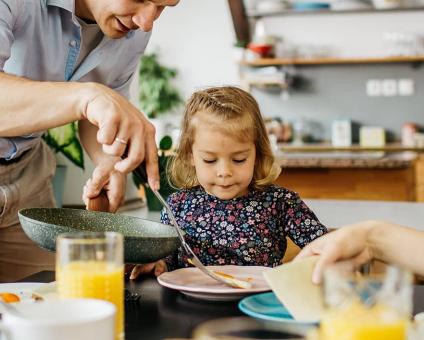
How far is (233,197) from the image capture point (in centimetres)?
197

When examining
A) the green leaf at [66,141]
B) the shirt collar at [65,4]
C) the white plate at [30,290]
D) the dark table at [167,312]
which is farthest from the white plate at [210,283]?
the green leaf at [66,141]

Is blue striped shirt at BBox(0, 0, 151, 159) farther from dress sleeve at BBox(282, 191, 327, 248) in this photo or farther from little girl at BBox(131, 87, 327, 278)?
dress sleeve at BBox(282, 191, 327, 248)

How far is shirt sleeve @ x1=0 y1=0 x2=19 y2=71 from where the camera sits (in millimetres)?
1717

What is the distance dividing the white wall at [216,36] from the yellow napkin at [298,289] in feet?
17.1

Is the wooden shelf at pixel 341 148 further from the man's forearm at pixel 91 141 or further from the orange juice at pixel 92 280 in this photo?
→ the orange juice at pixel 92 280

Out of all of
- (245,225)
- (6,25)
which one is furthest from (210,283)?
(6,25)

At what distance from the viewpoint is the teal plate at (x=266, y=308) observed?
1.13 m

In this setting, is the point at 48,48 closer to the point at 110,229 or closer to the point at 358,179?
the point at 110,229

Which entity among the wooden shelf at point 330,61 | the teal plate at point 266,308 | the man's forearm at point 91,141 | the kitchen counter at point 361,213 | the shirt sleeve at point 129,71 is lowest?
the kitchen counter at point 361,213

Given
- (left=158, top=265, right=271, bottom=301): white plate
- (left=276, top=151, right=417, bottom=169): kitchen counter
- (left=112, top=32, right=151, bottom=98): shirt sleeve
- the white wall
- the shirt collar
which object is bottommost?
(left=276, top=151, right=417, bottom=169): kitchen counter

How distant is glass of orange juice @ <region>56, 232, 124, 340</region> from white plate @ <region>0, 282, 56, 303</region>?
0.62ft

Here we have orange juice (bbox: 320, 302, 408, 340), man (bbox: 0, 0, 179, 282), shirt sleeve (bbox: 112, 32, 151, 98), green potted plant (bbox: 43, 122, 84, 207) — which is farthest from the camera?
green potted plant (bbox: 43, 122, 84, 207)

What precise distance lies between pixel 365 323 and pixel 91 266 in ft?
1.36

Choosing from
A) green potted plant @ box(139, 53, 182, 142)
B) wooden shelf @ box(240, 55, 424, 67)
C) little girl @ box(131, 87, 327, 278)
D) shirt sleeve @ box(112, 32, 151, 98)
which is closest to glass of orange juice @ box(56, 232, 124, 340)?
little girl @ box(131, 87, 327, 278)
